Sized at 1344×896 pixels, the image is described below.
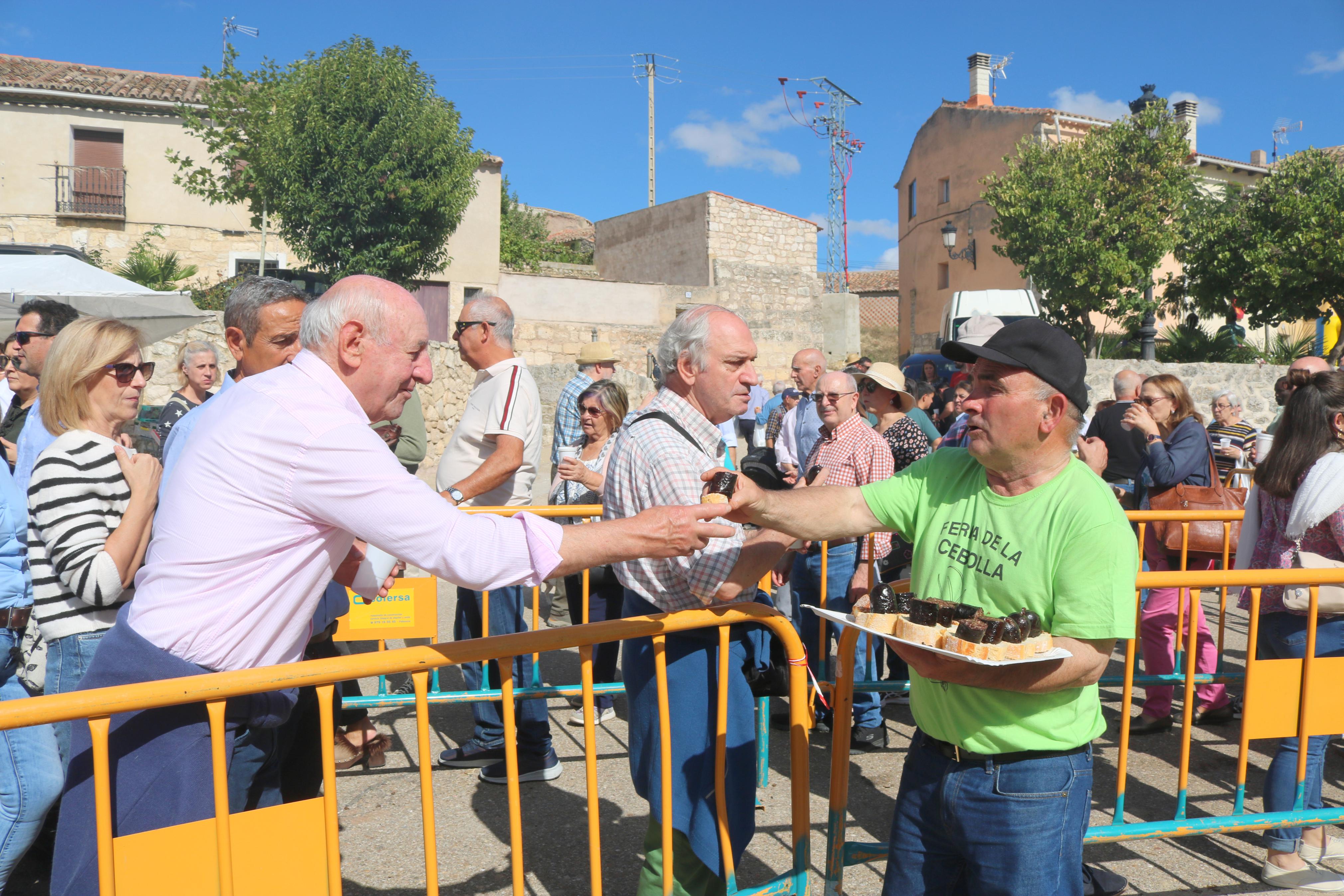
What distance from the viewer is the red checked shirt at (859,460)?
15.7ft

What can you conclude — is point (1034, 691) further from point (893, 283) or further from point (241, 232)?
point (893, 283)

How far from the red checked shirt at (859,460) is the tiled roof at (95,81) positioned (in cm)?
2647

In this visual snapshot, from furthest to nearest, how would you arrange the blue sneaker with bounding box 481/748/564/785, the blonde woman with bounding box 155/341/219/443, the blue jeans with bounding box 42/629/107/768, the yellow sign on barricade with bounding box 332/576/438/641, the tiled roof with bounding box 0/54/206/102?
the tiled roof with bounding box 0/54/206/102 < the blonde woman with bounding box 155/341/219/443 < the yellow sign on barricade with bounding box 332/576/438/641 < the blue sneaker with bounding box 481/748/564/785 < the blue jeans with bounding box 42/629/107/768

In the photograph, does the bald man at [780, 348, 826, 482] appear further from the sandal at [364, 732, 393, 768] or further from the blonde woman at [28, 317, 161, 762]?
the blonde woman at [28, 317, 161, 762]

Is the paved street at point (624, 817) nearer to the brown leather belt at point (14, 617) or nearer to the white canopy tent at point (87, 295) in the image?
the brown leather belt at point (14, 617)

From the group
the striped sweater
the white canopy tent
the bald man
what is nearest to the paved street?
the striped sweater

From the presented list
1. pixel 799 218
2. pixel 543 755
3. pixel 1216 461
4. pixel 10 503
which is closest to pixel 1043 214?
pixel 799 218

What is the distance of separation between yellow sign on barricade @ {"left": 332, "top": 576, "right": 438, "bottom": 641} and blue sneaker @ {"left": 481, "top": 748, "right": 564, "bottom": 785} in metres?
0.72

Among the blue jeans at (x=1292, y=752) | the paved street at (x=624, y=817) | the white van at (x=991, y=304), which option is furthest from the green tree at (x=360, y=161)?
the blue jeans at (x=1292, y=752)

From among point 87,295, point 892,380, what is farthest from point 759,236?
point 892,380

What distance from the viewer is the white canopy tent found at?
25.9 ft

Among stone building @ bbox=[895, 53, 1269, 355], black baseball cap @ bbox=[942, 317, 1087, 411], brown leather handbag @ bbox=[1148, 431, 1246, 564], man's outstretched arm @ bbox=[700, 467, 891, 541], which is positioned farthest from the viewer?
stone building @ bbox=[895, 53, 1269, 355]

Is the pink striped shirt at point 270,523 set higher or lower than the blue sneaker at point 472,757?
higher

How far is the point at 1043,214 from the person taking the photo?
22328 millimetres
